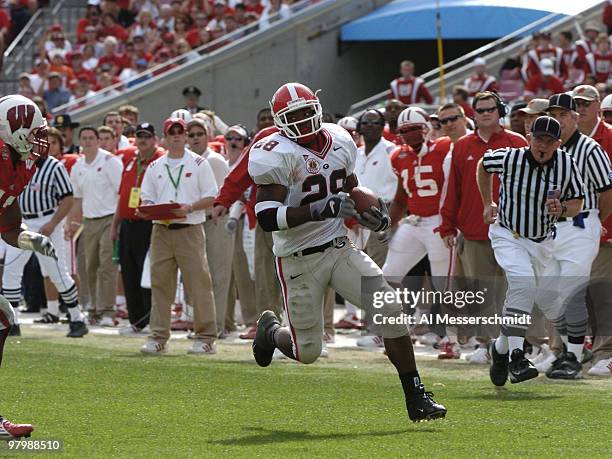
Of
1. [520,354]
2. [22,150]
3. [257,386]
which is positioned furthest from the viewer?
[257,386]

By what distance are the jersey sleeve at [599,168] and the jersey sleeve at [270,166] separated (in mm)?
2716

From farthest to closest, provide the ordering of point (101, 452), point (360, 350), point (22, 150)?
point (360, 350) < point (22, 150) < point (101, 452)

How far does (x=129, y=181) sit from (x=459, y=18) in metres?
10.1

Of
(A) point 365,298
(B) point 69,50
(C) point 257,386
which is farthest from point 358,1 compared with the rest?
(A) point 365,298

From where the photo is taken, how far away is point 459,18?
71.8ft

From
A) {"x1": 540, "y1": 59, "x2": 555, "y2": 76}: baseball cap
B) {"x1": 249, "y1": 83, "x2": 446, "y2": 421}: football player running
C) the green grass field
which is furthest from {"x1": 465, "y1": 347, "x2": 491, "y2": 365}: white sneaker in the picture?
{"x1": 540, "y1": 59, "x2": 555, "y2": 76}: baseball cap

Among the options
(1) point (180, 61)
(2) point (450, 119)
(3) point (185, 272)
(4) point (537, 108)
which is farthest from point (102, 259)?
(1) point (180, 61)

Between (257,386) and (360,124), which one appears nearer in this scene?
(257,386)

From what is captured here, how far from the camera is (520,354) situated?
8.62 meters

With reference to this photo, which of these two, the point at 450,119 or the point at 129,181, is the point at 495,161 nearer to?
the point at 450,119

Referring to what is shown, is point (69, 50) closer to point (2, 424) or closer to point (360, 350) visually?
point (360, 350)

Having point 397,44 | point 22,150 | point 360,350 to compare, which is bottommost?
point 360,350

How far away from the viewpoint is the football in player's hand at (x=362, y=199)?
7.28m

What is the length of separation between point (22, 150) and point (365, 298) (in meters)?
2.03
